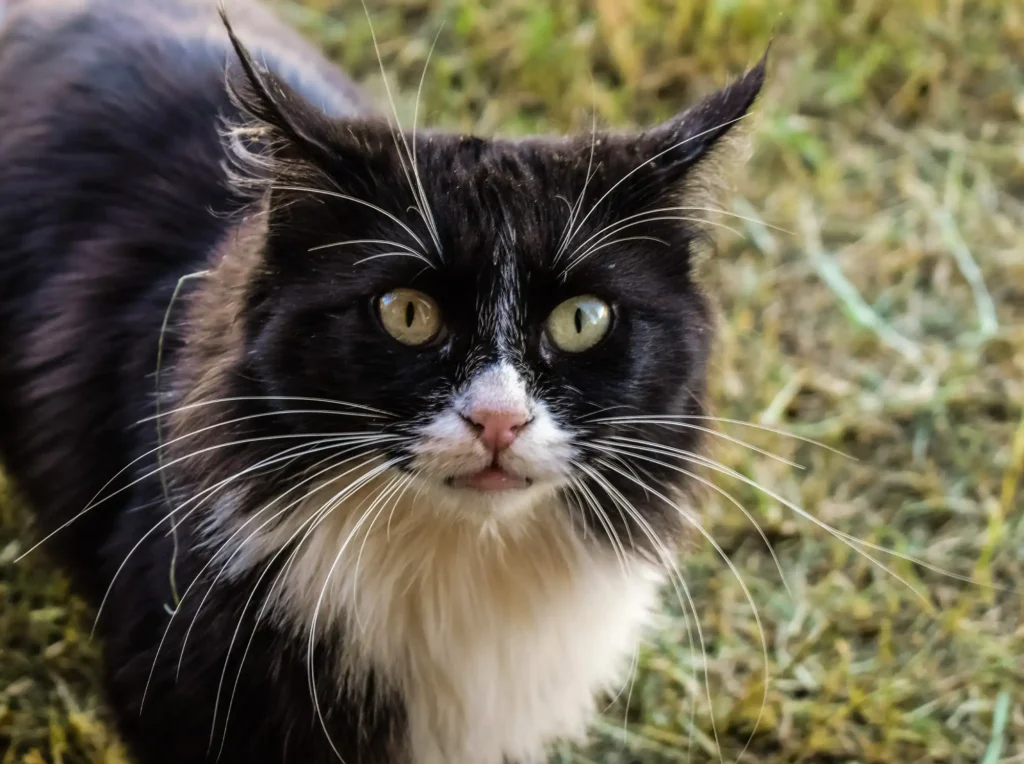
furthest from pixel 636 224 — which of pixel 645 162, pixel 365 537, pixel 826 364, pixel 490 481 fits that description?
pixel 826 364

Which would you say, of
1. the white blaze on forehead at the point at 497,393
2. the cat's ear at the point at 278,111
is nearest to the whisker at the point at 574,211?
the white blaze on forehead at the point at 497,393

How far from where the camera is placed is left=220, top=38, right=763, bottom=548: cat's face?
0.97 meters

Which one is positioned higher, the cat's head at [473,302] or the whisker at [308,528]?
the cat's head at [473,302]

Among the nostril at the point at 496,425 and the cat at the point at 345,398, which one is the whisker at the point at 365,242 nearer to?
the cat at the point at 345,398

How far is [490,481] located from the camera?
3.23 ft

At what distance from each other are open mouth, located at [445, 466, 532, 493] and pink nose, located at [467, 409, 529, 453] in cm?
4

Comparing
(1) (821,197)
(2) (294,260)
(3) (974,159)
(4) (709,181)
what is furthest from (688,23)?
(2) (294,260)

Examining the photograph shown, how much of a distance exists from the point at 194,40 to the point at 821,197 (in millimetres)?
1463

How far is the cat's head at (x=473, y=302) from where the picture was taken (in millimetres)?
972

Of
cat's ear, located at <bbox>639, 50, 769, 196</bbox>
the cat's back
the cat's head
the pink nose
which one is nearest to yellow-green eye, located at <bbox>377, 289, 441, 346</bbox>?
the cat's head

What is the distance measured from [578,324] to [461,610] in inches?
14.6

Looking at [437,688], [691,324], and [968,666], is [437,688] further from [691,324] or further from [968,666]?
[968,666]

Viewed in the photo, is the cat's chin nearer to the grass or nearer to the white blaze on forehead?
the white blaze on forehead

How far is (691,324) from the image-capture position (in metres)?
1.13
